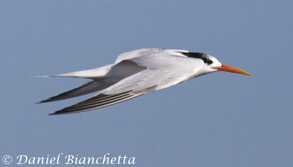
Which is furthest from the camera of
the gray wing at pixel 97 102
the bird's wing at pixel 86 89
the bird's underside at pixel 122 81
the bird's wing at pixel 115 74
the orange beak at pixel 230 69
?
the orange beak at pixel 230 69

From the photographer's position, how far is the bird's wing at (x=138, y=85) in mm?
7152

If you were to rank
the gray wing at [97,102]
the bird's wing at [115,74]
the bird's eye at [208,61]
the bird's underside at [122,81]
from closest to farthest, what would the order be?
the gray wing at [97,102] < the bird's underside at [122,81] < the bird's wing at [115,74] < the bird's eye at [208,61]

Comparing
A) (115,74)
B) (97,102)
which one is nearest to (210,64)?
(115,74)

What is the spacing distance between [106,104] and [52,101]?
106 inches

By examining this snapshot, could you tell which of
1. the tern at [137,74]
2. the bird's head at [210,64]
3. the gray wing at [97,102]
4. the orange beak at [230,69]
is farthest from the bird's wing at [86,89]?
the gray wing at [97,102]

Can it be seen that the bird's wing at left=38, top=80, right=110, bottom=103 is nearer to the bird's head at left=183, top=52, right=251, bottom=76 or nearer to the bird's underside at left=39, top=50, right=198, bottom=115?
the bird's underside at left=39, top=50, right=198, bottom=115

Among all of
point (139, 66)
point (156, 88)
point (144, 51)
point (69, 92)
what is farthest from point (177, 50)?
point (156, 88)

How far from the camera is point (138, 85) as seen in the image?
24.8 ft

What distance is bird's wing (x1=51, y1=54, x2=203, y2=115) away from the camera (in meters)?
7.15

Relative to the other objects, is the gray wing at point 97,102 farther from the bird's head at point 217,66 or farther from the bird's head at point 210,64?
the bird's head at point 217,66

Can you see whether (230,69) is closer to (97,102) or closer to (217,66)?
(217,66)

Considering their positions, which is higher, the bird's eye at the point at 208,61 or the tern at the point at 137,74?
the bird's eye at the point at 208,61

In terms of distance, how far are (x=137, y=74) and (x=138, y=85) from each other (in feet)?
1.16

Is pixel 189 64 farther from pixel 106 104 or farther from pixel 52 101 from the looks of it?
pixel 52 101
